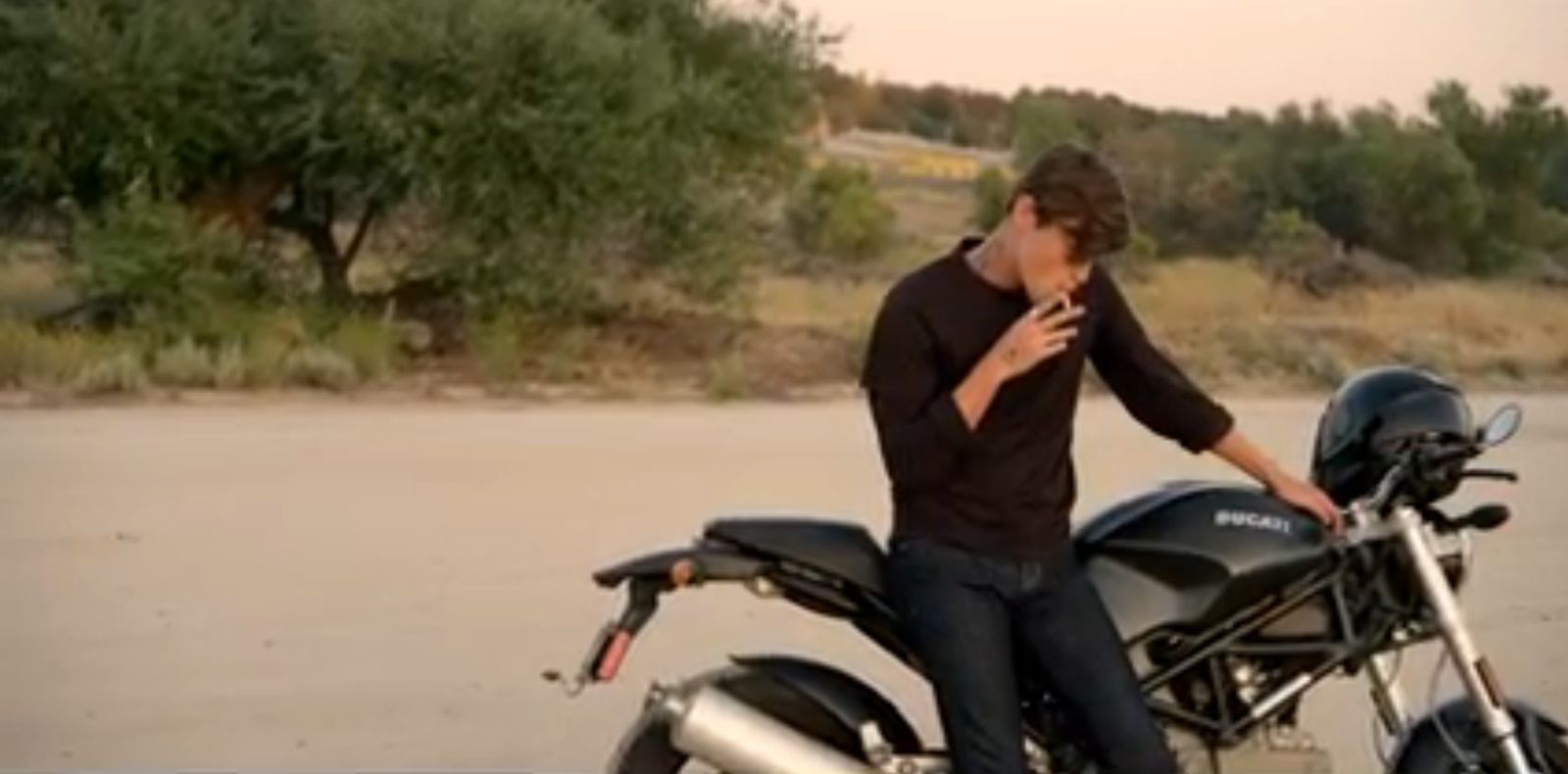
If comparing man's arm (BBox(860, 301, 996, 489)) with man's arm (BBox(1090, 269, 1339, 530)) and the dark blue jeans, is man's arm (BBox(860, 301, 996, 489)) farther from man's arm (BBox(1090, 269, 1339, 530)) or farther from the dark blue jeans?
man's arm (BBox(1090, 269, 1339, 530))

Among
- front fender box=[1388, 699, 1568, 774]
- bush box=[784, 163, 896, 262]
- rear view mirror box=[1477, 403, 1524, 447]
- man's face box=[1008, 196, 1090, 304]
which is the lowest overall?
bush box=[784, 163, 896, 262]

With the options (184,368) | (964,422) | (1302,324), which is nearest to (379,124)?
(184,368)

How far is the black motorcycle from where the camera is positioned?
547 centimetres

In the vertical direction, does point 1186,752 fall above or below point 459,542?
above

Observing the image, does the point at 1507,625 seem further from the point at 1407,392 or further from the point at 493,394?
the point at 493,394

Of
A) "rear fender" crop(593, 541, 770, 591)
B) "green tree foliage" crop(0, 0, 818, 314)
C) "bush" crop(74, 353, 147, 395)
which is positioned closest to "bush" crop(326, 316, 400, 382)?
"green tree foliage" crop(0, 0, 818, 314)

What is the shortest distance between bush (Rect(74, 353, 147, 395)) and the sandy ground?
2.02 metres

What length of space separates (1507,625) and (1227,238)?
3616 cm

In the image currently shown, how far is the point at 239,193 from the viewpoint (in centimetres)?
2939

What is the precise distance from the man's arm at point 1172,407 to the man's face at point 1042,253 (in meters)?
0.29

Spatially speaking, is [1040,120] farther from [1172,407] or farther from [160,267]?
[1172,407]

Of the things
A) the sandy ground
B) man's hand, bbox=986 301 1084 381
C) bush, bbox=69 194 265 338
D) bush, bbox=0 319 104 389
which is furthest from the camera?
bush, bbox=69 194 265 338

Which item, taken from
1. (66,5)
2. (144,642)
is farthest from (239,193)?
(144,642)

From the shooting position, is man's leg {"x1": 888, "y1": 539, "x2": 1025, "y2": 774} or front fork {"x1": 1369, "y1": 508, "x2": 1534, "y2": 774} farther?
front fork {"x1": 1369, "y1": 508, "x2": 1534, "y2": 774}
